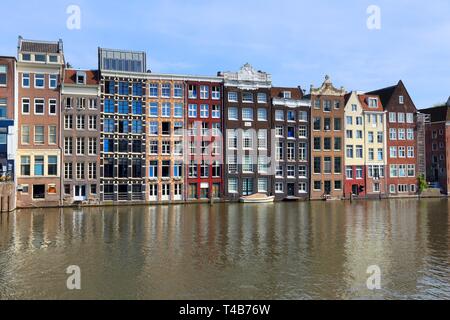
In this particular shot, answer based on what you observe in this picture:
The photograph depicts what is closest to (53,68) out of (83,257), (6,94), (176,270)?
(6,94)

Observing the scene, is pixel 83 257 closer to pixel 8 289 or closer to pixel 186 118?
pixel 8 289

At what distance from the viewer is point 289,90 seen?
272 feet

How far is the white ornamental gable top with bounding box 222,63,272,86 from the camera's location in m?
77.2

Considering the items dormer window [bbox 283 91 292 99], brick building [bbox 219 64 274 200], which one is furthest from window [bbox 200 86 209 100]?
dormer window [bbox 283 91 292 99]

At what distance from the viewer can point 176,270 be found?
23.6m

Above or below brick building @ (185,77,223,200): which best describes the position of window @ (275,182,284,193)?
below

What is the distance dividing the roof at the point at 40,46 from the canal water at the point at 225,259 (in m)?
30.5

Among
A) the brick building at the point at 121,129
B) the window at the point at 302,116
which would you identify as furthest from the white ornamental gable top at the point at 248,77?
the brick building at the point at 121,129

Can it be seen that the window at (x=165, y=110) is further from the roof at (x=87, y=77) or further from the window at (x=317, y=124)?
the window at (x=317, y=124)

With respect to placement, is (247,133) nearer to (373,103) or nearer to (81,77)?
(81,77)

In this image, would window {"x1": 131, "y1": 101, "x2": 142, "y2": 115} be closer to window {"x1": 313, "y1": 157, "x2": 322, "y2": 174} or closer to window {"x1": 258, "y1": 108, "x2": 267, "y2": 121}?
window {"x1": 258, "y1": 108, "x2": 267, "y2": 121}

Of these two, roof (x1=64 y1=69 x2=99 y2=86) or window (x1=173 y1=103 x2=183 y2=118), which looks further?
window (x1=173 y1=103 x2=183 y2=118)

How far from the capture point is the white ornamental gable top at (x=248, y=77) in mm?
77188

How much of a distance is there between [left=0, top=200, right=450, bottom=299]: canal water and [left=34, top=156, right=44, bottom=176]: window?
20.9 metres
